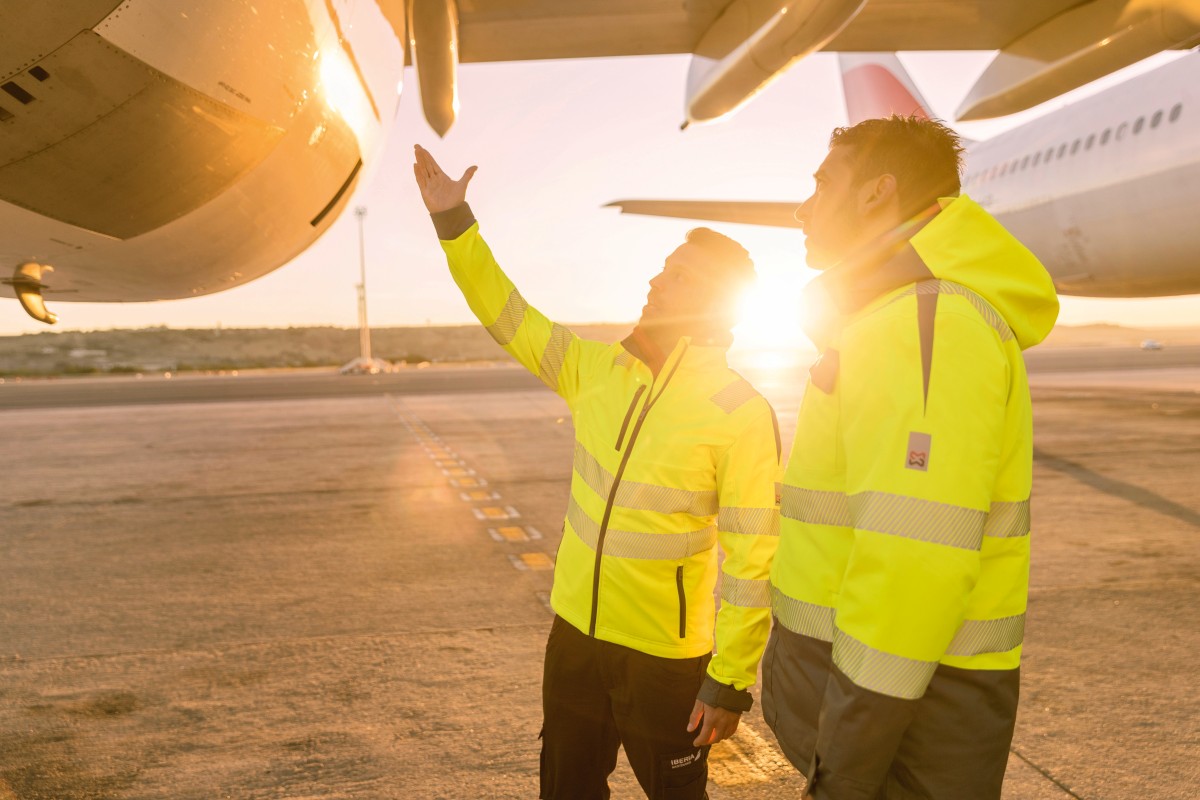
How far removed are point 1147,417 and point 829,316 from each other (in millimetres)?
14649

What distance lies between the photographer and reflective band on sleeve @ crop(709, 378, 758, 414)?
2.25 m

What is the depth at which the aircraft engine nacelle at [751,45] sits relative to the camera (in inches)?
165

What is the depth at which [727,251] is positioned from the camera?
236 cm

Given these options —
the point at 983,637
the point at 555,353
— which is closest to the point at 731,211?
the point at 555,353

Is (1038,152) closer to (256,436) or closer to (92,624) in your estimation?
(256,436)

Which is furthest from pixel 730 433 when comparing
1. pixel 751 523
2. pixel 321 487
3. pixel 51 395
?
pixel 51 395

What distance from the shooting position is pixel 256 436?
13.6 metres

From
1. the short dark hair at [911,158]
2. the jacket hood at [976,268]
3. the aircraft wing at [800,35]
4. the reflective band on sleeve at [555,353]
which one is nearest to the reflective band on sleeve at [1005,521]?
the jacket hood at [976,268]

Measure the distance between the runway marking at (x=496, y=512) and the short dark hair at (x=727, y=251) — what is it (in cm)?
514

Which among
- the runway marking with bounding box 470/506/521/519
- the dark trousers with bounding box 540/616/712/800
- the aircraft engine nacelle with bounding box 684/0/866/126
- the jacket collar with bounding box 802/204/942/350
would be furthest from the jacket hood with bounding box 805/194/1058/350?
the runway marking with bounding box 470/506/521/519

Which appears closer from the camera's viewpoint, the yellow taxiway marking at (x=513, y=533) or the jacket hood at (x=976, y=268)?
the jacket hood at (x=976, y=268)

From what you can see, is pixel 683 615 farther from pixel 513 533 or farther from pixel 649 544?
pixel 513 533

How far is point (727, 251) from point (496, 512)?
5409mm

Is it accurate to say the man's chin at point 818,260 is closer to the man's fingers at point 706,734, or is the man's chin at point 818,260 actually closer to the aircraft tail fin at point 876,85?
the man's fingers at point 706,734
